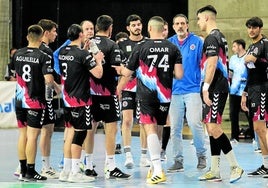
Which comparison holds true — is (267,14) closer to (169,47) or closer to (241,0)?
(241,0)

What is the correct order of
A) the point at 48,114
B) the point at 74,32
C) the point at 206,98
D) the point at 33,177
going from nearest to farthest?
the point at 206,98, the point at 74,32, the point at 33,177, the point at 48,114

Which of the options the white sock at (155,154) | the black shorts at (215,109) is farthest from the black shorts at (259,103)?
the white sock at (155,154)

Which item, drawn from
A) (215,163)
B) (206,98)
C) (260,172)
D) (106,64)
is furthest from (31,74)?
(260,172)

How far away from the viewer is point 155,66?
8469 millimetres

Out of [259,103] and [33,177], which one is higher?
[259,103]

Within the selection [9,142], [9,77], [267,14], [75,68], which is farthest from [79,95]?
[267,14]

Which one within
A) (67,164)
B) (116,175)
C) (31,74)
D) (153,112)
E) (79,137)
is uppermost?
(31,74)

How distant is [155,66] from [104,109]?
41.7 inches

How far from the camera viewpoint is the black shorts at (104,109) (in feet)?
29.6

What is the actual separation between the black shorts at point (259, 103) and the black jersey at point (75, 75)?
2298 millimetres

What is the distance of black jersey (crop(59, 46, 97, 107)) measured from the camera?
8.55 meters

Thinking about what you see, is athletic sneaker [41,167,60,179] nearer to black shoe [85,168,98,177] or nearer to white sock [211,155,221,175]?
black shoe [85,168,98,177]

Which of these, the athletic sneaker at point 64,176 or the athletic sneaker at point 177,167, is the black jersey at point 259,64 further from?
the athletic sneaker at point 64,176

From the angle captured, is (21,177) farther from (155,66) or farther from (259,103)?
(259,103)
